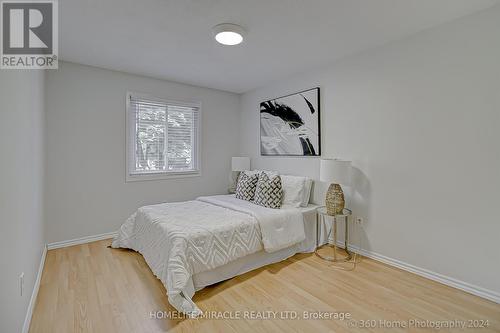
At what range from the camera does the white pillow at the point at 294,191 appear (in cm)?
335

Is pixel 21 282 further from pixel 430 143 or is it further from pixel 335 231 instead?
pixel 430 143

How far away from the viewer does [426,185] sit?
2.46 m

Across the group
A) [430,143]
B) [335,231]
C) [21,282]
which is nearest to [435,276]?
[335,231]

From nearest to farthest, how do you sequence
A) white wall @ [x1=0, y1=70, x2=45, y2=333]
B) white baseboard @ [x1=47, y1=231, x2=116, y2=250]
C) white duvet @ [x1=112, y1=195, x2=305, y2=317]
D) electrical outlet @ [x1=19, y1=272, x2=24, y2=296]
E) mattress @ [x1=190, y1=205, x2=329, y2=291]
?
1. white wall @ [x1=0, y1=70, x2=45, y2=333]
2. electrical outlet @ [x1=19, y1=272, x2=24, y2=296]
3. white duvet @ [x1=112, y1=195, x2=305, y2=317]
4. mattress @ [x1=190, y1=205, x2=329, y2=291]
5. white baseboard @ [x1=47, y1=231, x2=116, y2=250]

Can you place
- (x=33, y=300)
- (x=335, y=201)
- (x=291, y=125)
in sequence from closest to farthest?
(x=33, y=300) → (x=335, y=201) → (x=291, y=125)

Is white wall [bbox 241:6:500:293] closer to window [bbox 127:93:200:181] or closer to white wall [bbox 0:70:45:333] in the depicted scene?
window [bbox 127:93:200:181]

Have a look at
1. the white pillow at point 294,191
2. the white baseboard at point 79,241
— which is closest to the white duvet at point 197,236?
the white pillow at point 294,191

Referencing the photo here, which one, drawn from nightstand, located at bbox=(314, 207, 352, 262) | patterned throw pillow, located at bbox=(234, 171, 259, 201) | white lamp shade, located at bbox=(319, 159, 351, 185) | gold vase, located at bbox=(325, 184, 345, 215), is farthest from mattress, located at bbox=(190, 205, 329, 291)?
patterned throw pillow, located at bbox=(234, 171, 259, 201)

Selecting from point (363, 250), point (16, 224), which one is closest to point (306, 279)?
point (363, 250)

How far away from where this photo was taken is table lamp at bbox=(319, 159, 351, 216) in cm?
279

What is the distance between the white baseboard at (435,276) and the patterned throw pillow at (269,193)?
1.12 m

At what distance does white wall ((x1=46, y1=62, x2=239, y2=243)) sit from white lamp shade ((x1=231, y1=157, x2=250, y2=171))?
1024mm

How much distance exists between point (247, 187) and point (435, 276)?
2353 mm

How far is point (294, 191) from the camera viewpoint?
3.41 metres
